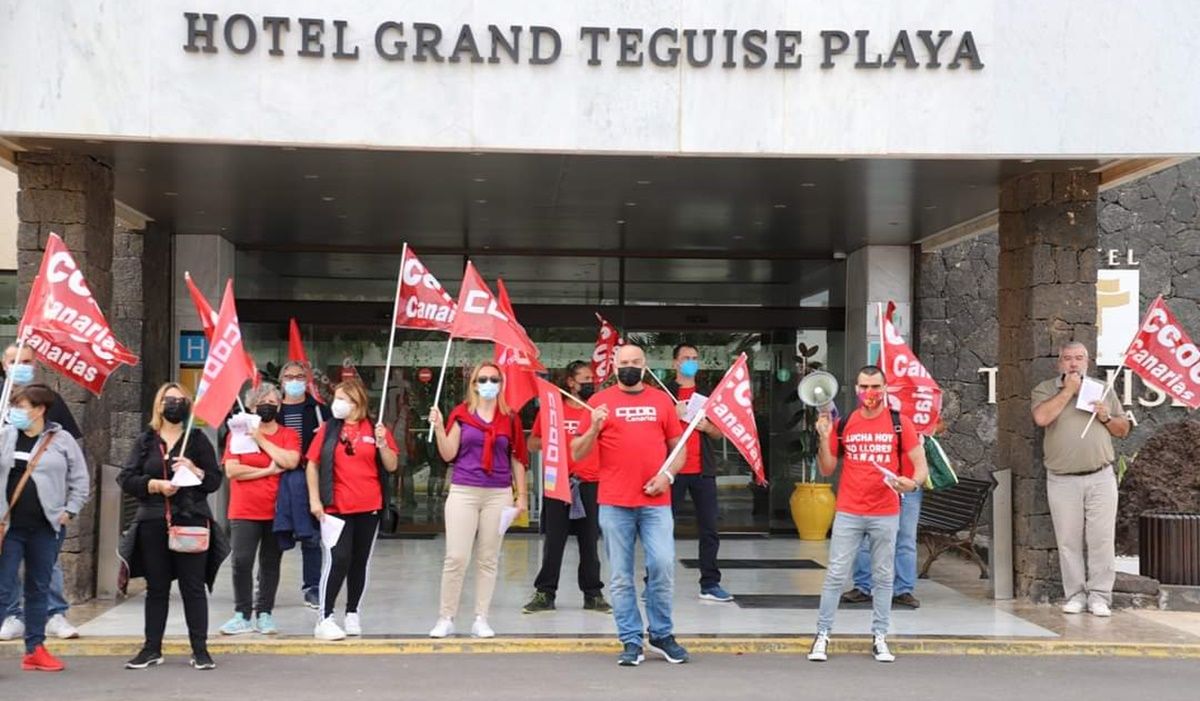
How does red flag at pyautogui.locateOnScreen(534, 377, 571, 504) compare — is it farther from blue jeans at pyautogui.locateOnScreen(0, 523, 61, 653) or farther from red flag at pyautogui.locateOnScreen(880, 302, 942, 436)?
blue jeans at pyautogui.locateOnScreen(0, 523, 61, 653)

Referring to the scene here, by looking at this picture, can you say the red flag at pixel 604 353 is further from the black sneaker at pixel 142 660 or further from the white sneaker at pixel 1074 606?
the black sneaker at pixel 142 660

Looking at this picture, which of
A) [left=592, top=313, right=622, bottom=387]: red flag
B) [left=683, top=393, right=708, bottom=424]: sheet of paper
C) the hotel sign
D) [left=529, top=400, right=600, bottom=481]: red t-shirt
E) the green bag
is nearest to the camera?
the hotel sign

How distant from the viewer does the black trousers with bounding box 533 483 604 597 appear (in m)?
10.6

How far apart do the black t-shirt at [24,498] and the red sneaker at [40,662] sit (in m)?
0.78

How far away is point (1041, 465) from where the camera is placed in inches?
439

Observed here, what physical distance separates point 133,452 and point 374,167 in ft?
12.2

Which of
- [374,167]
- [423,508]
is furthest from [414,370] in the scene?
[374,167]

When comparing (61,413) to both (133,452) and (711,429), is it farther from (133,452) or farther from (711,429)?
(711,429)

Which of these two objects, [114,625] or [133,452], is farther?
[114,625]

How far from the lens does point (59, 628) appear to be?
30.0 feet

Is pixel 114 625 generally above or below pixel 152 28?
below

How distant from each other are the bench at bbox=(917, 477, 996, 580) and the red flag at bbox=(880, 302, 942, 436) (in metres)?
1.63

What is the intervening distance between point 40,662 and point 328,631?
181 cm

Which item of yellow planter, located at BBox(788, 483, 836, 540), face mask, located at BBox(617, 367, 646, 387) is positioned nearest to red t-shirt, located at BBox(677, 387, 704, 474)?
face mask, located at BBox(617, 367, 646, 387)
